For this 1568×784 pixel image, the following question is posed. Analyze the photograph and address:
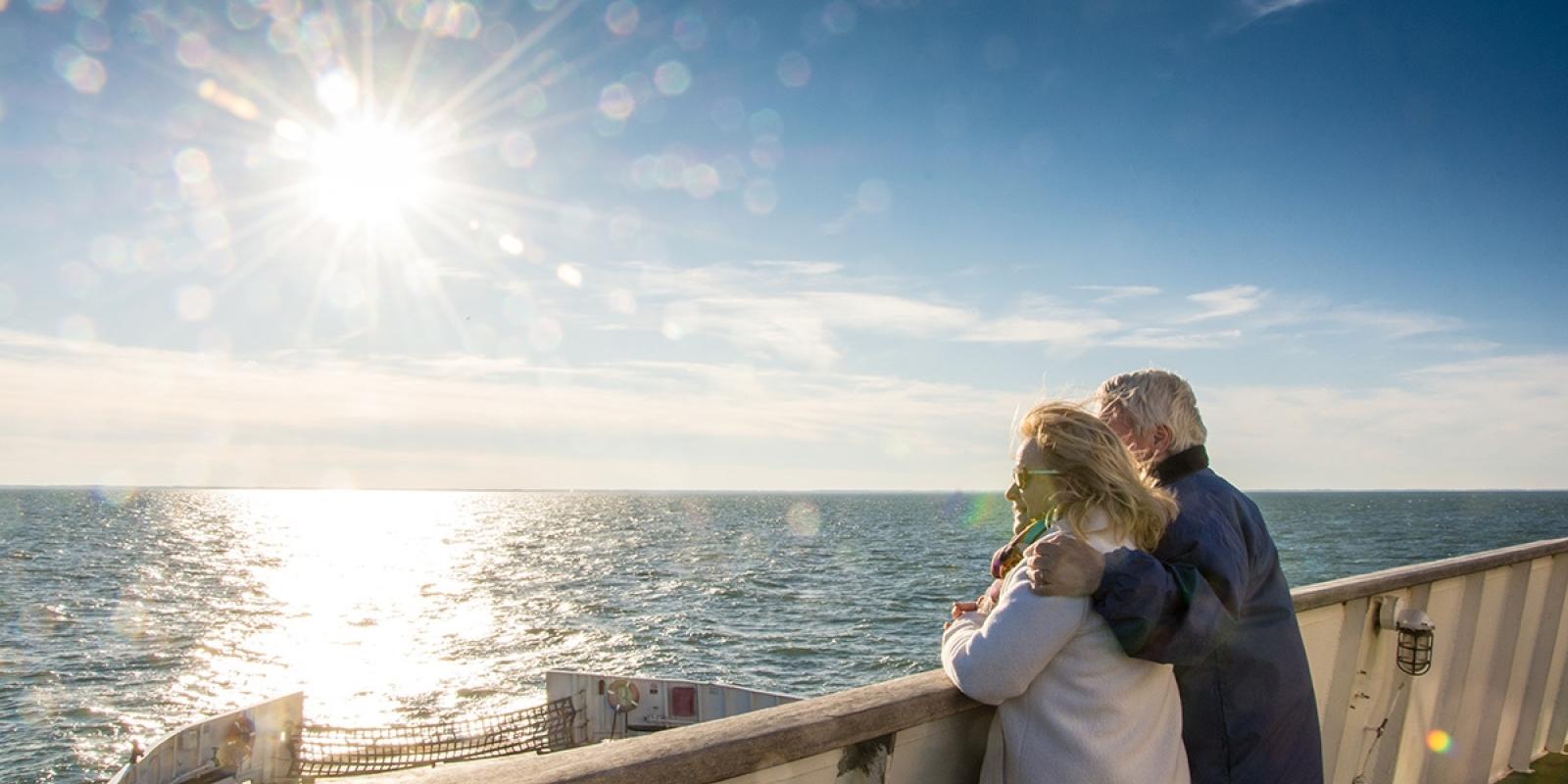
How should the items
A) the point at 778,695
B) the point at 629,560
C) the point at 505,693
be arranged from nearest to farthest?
1. the point at 778,695
2. the point at 505,693
3. the point at 629,560

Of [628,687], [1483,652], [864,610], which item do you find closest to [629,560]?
[864,610]

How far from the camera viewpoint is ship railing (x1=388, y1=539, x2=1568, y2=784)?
199 centimetres

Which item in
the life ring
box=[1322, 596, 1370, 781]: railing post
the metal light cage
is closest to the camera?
box=[1322, 596, 1370, 781]: railing post

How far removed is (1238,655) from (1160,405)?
660mm

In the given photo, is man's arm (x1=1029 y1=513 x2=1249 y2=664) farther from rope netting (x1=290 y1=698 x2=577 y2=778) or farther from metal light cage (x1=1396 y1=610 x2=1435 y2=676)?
rope netting (x1=290 y1=698 x2=577 y2=778)

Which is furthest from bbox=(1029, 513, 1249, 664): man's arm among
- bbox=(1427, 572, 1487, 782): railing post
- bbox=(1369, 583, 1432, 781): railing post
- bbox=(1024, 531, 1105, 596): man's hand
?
bbox=(1427, 572, 1487, 782): railing post

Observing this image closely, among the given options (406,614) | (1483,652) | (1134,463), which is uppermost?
(1134,463)

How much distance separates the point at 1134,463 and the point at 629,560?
68.8m

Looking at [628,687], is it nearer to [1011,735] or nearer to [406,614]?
[1011,735]

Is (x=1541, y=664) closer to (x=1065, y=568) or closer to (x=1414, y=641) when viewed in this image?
(x=1414, y=641)

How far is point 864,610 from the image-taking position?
1547 inches

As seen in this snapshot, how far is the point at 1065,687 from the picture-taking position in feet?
7.48

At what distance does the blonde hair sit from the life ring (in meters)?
18.7

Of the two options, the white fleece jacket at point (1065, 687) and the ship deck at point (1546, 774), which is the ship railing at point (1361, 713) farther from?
the white fleece jacket at point (1065, 687)
